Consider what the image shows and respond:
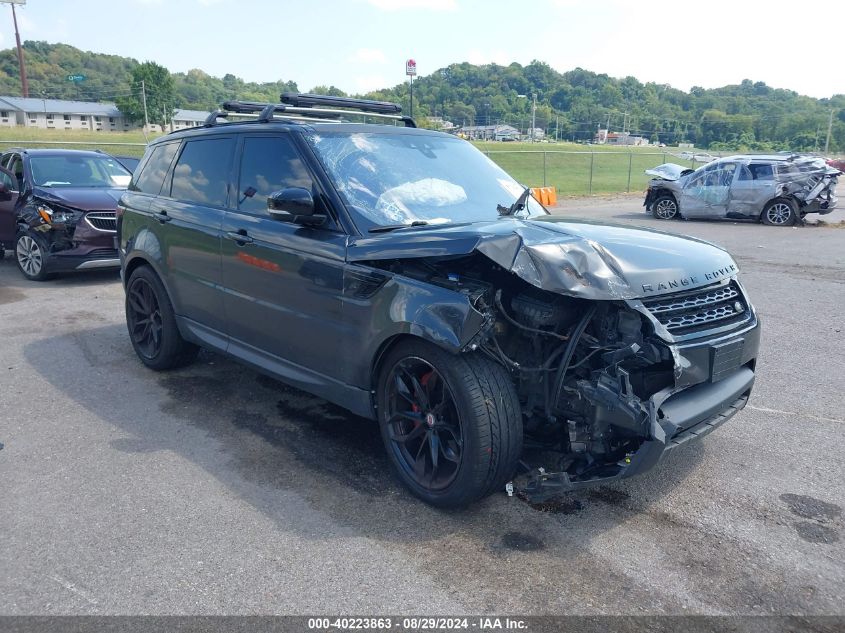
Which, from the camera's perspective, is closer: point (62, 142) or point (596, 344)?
point (596, 344)

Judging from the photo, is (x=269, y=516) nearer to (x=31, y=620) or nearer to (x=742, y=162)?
(x=31, y=620)

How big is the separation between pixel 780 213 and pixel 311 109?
51.0 feet

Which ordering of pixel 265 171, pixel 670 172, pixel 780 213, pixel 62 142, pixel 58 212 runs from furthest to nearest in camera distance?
pixel 670 172 < pixel 62 142 < pixel 780 213 < pixel 58 212 < pixel 265 171

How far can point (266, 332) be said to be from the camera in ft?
14.8

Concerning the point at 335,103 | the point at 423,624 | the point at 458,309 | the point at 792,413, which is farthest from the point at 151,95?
the point at 423,624

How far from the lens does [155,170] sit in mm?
5934

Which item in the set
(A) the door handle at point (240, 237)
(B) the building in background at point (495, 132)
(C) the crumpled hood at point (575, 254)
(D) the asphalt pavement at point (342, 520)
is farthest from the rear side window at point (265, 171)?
(B) the building in background at point (495, 132)

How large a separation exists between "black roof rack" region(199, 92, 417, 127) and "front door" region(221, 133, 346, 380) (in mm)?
489

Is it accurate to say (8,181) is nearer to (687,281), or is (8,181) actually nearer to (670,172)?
(687,281)

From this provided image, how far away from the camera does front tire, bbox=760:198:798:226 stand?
55.9ft

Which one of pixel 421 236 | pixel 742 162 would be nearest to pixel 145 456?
pixel 421 236

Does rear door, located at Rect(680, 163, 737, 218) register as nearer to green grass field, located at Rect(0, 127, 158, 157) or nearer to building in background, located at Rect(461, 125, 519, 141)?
green grass field, located at Rect(0, 127, 158, 157)

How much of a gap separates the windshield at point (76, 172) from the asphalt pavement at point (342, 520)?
230 inches

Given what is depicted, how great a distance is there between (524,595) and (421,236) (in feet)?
5.74
